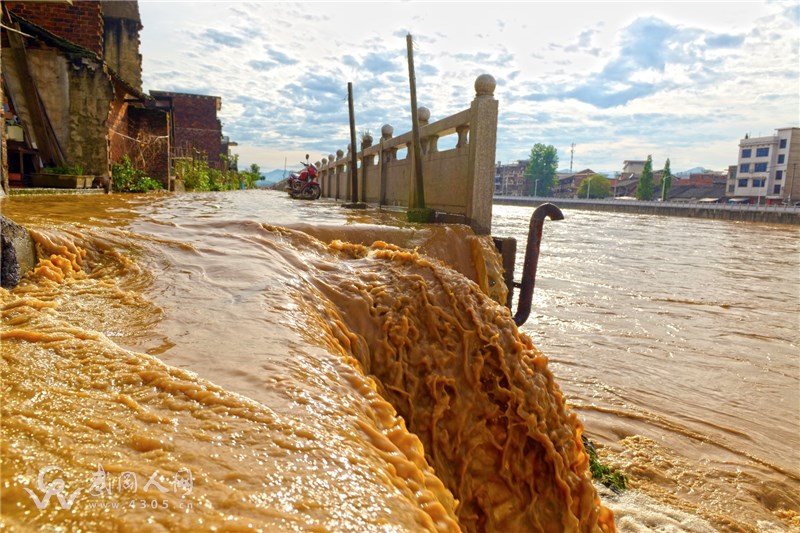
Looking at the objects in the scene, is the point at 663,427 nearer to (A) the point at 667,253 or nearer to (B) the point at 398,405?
(B) the point at 398,405

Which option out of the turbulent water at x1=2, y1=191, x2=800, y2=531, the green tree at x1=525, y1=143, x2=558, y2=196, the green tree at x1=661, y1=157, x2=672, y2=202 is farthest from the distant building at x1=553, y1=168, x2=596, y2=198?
the turbulent water at x1=2, y1=191, x2=800, y2=531

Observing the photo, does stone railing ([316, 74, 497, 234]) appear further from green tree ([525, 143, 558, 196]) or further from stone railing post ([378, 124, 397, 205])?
green tree ([525, 143, 558, 196])

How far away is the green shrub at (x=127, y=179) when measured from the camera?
12117 mm

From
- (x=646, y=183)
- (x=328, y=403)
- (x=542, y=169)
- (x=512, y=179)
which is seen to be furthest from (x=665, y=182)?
(x=328, y=403)

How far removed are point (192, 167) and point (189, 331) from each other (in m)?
21.6

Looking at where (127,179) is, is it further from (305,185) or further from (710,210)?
(710,210)

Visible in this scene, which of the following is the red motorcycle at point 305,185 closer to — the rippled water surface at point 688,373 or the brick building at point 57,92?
the brick building at point 57,92

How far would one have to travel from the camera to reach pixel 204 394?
1.63 m

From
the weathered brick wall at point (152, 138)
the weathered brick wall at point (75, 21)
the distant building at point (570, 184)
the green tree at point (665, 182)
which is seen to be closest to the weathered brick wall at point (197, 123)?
the weathered brick wall at point (152, 138)

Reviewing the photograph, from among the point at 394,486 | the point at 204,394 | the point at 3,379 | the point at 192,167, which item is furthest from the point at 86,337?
the point at 192,167

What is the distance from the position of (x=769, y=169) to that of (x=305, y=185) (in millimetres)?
54996

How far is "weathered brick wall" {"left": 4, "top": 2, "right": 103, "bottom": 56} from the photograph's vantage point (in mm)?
11250

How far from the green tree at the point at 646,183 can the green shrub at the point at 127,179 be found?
192 ft

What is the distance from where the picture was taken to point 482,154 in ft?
22.5
